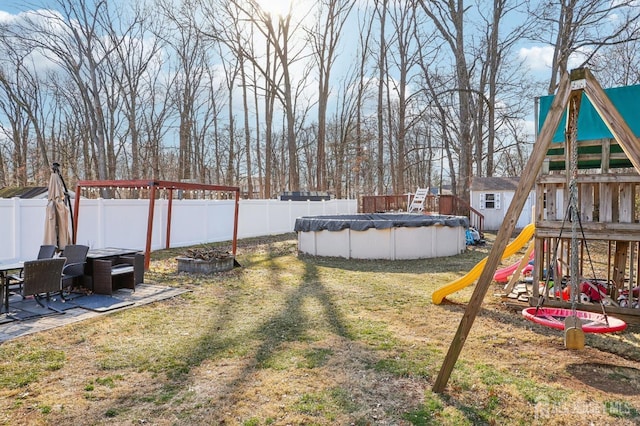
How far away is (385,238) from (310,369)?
708 cm

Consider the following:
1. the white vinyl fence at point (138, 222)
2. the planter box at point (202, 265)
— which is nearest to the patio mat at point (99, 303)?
the planter box at point (202, 265)

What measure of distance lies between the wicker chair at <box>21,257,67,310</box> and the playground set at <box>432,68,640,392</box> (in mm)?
5096

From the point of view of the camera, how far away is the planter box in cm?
827

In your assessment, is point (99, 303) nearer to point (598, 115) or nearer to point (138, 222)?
point (138, 222)

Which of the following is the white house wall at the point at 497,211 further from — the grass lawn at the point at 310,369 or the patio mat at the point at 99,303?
the patio mat at the point at 99,303

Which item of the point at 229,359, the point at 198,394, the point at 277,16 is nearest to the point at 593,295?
the point at 229,359

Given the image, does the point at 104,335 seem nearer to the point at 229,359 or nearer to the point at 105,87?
the point at 229,359

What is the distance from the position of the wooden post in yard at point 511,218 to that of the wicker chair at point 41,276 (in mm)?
5075

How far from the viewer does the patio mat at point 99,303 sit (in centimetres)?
562

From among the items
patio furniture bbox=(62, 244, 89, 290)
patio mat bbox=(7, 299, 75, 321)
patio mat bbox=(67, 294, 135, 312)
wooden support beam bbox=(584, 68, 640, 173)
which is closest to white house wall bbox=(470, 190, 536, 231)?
wooden support beam bbox=(584, 68, 640, 173)

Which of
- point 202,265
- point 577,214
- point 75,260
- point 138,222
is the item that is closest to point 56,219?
point 75,260

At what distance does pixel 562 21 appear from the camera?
1597 cm

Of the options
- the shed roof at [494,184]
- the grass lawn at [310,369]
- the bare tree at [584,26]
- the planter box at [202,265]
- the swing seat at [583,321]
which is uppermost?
the bare tree at [584,26]

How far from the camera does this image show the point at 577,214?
3.71 meters
